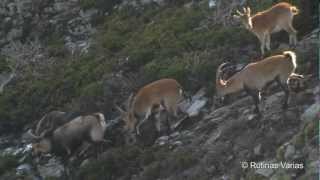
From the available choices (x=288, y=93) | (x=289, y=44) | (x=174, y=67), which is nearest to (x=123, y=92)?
(x=174, y=67)

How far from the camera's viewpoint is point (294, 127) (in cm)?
1260

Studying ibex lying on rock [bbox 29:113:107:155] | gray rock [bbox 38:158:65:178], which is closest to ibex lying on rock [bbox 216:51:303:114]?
ibex lying on rock [bbox 29:113:107:155]

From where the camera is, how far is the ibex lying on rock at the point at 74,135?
16000 millimetres

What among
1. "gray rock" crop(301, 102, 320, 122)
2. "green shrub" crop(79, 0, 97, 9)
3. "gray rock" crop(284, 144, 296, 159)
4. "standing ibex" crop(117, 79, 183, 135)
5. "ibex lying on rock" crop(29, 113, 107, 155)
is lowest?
"ibex lying on rock" crop(29, 113, 107, 155)

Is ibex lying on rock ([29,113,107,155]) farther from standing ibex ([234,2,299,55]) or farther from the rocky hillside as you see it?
standing ibex ([234,2,299,55])

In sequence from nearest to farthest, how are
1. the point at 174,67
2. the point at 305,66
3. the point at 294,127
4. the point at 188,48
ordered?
the point at 294,127 < the point at 305,66 < the point at 174,67 < the point at 188,48

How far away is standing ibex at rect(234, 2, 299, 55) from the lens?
1655 cm

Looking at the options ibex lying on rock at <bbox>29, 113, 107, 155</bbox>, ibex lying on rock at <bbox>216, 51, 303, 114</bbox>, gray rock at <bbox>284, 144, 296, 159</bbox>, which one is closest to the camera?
gray rock at <bbox>284, 144, 296, 159</bbox>

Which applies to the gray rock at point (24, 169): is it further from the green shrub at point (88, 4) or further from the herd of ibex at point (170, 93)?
the green shrub at point (88, 4)

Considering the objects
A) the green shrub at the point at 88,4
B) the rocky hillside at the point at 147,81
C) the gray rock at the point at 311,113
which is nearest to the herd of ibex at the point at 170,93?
the rocky hillside at the point at 147,81

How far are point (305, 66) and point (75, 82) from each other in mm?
6392

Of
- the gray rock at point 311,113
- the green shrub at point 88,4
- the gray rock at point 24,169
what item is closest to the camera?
the gray rock at point 311,113

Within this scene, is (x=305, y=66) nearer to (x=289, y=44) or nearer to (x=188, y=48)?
(x=289, y=44)

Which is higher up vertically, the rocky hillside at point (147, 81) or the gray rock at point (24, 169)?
the rocky hillside at point (147, 81)
